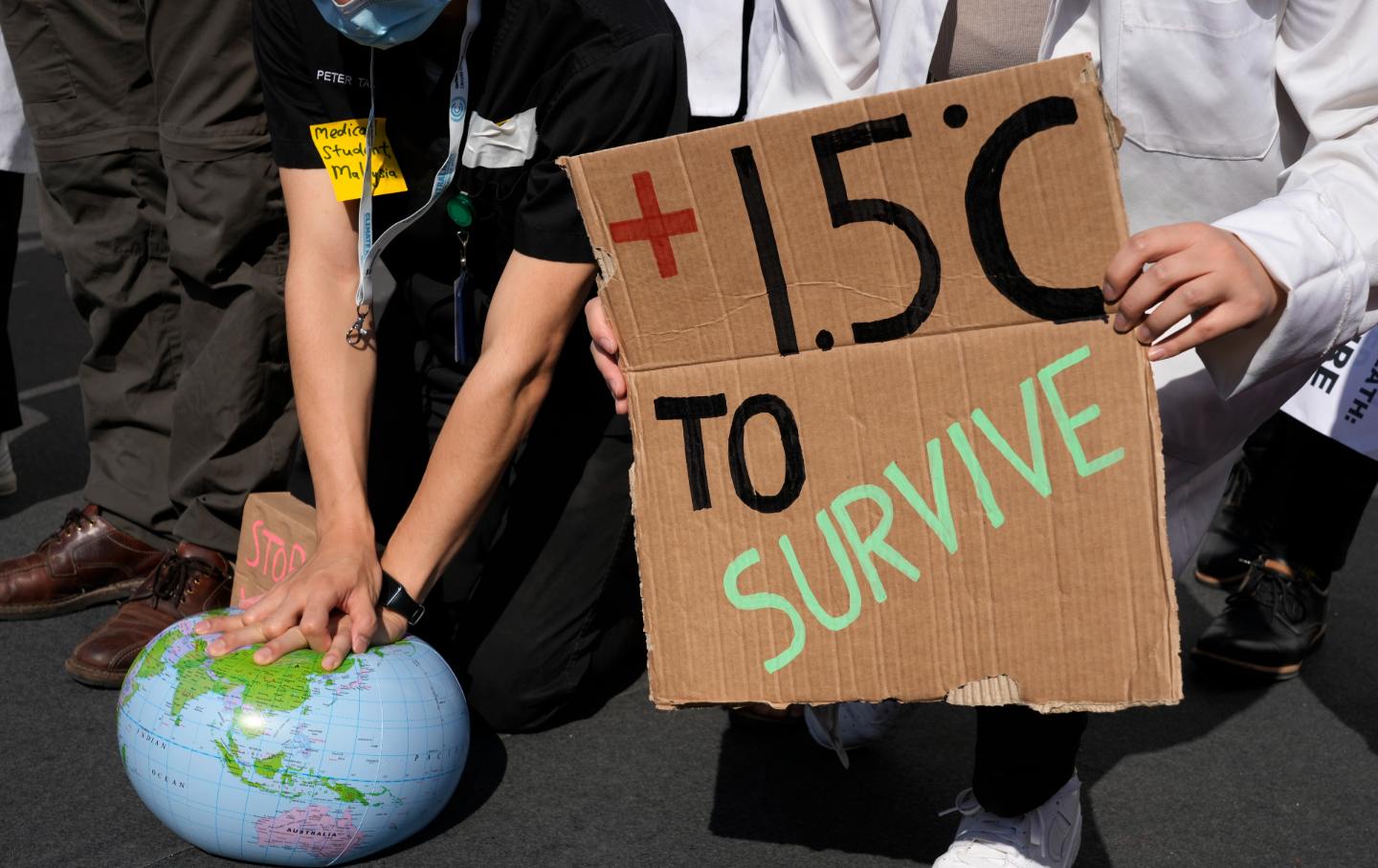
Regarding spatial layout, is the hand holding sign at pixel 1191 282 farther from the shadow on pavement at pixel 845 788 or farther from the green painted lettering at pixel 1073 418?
the shadow on pavement at pixel 845 788

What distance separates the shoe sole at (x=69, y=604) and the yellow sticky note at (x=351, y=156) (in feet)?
3.32

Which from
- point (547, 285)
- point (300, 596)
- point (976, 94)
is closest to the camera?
point (976, 94)

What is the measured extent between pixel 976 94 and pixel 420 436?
1396 millimetres

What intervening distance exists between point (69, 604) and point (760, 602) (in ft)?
5.38

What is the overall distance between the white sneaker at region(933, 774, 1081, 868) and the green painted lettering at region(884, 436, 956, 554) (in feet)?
1.61

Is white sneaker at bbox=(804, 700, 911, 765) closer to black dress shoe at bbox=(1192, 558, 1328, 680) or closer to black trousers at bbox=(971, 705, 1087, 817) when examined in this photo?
black trousers at bbox=(971, 705, 1087, 817)

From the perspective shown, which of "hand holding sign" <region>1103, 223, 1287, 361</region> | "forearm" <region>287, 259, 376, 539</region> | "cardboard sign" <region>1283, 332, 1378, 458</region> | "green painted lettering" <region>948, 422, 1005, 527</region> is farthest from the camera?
"cardboard sign" <region>1283, 332, 1378, 458</region>

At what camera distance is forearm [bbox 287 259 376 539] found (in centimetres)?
196

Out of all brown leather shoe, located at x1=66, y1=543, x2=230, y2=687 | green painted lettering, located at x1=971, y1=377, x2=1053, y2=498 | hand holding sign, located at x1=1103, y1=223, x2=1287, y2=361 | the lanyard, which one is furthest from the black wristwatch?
hand holding sign, located at x1=1103, y1=223, x2=1287, y2=361

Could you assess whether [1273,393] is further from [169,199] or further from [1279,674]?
[169,199]

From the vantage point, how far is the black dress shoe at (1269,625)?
2367 mm

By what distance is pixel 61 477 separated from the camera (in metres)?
3.18

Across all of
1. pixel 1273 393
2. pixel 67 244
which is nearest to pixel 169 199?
pixel 67 244

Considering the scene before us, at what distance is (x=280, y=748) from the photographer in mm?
1587
